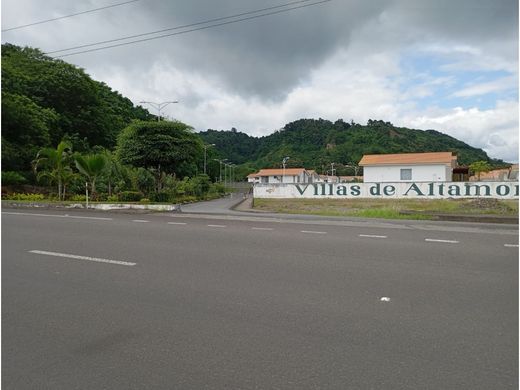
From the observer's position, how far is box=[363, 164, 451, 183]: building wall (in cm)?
3825

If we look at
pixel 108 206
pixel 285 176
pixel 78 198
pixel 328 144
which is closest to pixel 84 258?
pixel 108 206

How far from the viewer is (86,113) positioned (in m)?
54.0

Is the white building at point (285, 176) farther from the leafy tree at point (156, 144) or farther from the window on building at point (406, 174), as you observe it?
the leafy tree at point (156, 144)

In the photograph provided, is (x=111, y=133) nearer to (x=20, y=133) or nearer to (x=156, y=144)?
(x=20, y=133)

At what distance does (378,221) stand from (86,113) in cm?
4955

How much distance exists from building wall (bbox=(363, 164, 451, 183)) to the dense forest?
57.8 ft

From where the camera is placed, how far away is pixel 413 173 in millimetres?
39062

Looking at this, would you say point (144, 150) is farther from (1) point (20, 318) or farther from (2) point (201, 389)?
(2) point (201, 389)

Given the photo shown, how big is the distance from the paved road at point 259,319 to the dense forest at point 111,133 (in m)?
22.6

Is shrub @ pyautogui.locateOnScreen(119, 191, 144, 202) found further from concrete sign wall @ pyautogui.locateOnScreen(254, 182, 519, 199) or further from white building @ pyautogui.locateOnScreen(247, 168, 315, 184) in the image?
white building @ pyautogui.locateOnScreen(247, 168, 315, 184)

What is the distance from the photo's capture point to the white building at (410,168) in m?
38.2

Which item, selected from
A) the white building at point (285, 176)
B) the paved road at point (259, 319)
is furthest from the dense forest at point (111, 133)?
the paved road at point (259, 319)

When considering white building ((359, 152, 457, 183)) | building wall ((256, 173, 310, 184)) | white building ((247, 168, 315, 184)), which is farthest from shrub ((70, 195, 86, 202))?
building wall ((256, 173, 310, 184))

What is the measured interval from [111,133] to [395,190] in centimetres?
4344
